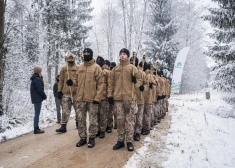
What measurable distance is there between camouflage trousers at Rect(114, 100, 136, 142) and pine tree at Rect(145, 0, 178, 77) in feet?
64.1

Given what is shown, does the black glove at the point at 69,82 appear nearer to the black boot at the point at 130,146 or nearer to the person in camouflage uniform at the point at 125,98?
the person in camouflage uniform at the point at 125,98

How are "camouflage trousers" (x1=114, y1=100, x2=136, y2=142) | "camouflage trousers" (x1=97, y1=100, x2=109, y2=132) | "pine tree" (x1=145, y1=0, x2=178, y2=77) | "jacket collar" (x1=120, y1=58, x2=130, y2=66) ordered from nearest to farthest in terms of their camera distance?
"camouflage trousers" (x1=114, y1=100, x2=136, y2=142), "jacket collar" (x1=120, y1=58, x2=130, y2=66), "camouflage trousers" (x1=97, y1=100, x2=109, y2=132), "pine tree" (x1=145, y1=0, x2=178, y2=77)

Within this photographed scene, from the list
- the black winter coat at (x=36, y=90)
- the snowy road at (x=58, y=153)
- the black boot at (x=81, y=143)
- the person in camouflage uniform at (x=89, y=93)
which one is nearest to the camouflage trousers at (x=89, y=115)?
the person in camouflage uniform at (x=89, y=93)

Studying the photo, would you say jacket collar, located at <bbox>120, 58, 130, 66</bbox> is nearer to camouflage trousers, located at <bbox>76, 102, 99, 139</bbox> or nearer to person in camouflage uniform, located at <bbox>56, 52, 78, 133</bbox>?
camouflage trousers, located at <bbox>76, 102, 99, 139</bbox>

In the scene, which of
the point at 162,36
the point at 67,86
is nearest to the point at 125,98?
the point at 67,86

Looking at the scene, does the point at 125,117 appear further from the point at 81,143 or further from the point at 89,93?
the point at 81,143

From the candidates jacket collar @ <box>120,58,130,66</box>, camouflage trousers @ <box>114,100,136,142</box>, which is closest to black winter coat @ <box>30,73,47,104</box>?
camouflage trousers @ <box>114,100,136,142</box>

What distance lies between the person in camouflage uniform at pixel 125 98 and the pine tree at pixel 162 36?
19345 mm

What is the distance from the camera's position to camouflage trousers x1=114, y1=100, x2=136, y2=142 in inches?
215

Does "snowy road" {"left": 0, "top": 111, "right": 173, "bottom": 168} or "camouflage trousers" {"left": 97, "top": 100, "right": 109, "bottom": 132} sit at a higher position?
"camouflage trousers" {"left": 97, "top": 100, "right": 109, "bottom": 132}

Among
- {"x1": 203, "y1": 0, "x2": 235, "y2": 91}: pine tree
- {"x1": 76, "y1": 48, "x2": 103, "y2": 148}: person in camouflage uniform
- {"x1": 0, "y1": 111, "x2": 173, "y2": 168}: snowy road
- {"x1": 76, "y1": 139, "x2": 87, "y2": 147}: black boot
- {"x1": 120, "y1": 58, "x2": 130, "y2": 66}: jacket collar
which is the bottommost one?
{"x1": 0, "y1": 111, "x2": 173, "y2": 168}: snowy road

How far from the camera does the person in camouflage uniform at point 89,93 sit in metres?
5.62

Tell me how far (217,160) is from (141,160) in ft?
5.81

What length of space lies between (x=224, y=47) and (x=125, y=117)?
854 cm
